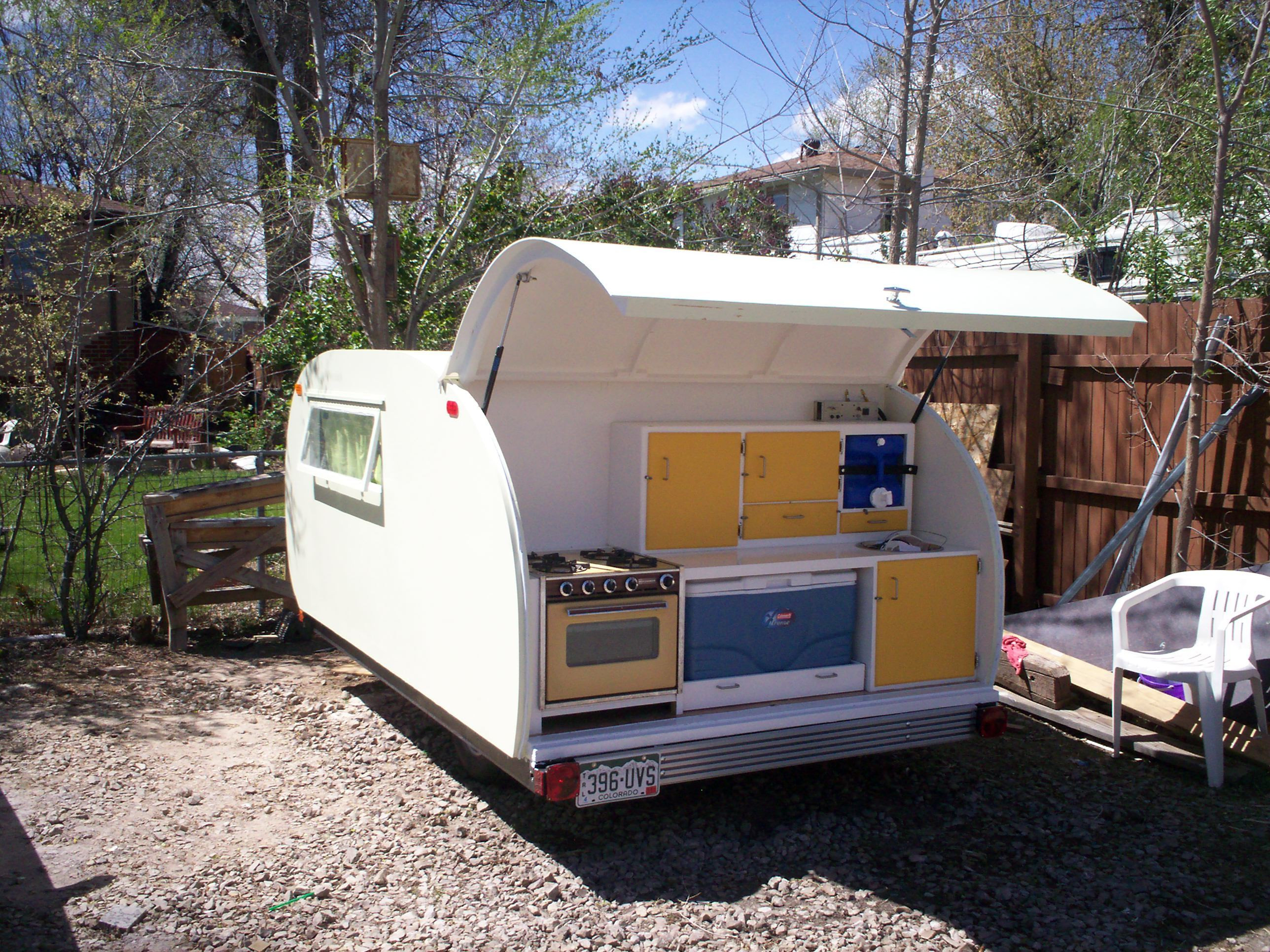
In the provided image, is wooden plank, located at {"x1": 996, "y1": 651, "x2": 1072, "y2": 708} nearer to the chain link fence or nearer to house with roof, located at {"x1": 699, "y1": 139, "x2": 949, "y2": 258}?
house with roof, located at {"x1": 699, "y1": 139, "x2": 949, "y2": 258}

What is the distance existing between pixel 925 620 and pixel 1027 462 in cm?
281

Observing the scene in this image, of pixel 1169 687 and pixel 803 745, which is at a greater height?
pixel 803 745

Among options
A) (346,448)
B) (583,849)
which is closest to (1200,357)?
(583,849)

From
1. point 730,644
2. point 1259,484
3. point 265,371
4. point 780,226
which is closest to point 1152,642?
point 1259,484

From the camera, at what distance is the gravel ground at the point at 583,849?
3.70 meters

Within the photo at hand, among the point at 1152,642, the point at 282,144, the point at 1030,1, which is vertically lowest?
the point at 1152,642

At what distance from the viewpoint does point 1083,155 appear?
10703mm

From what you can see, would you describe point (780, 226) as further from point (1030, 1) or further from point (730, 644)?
point (730, 644)

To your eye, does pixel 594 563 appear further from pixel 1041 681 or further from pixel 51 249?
pixel 51 249

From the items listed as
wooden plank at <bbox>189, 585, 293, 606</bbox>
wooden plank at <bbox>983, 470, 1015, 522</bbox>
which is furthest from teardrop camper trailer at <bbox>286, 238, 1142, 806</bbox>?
wooden plank at <bbox>983, 470, 1015, 522</bbox>

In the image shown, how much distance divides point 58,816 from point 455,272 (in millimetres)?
5927

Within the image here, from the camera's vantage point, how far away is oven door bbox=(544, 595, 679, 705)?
419cm

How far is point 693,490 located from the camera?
5.09 m

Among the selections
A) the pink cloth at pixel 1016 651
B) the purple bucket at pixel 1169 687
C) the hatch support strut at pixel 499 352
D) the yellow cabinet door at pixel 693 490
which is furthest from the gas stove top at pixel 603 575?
the purple bucket at pixel 1169 687
